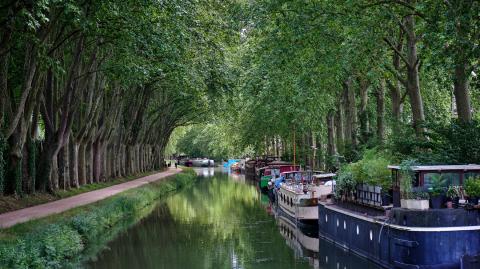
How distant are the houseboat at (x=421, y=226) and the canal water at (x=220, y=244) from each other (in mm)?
1169

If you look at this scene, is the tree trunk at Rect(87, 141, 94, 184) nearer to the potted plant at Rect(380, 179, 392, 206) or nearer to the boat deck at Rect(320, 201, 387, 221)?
the boat deck at Rect(320, 201, 387, 221)

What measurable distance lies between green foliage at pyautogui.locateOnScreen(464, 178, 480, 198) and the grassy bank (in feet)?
38.6

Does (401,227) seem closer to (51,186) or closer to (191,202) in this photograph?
(51,186)

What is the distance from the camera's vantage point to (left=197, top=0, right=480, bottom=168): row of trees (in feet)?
67.8

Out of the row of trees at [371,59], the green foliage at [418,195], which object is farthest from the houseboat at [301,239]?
the green foliage at [418,195]

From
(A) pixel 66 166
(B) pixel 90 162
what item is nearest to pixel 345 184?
(A) pixel 66 166

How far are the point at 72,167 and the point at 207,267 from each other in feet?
61.4

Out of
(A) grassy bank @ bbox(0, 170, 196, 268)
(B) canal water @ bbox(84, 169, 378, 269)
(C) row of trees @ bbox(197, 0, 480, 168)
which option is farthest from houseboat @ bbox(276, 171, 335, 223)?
(A) grassy bank @ bbox(0, 170, 196, 268)

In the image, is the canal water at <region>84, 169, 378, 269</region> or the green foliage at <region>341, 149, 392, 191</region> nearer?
the green foliage at <region>341, 149, 392, 191</region>

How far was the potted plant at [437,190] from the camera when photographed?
1681 cm

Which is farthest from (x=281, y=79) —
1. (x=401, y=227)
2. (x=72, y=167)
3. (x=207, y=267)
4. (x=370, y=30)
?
(x=401, y=227)

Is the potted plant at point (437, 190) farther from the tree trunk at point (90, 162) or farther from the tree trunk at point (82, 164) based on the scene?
the tree trunk at point (90, 162)

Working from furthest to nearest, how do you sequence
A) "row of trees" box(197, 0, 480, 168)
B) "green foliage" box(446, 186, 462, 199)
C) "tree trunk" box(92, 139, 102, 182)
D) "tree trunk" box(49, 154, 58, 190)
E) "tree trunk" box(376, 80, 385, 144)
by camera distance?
"tree trunk" box(92, 139, 102, 182) → "tree trunk" box(376, 80, 385, 144) → "tree trunk" box(49, 154, 58, 190) → "row of trees" box(197, 0, 480, 168) → "green foliage" box(446, 186, 462, 199)

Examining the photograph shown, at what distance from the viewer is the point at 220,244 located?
85.5 feet
